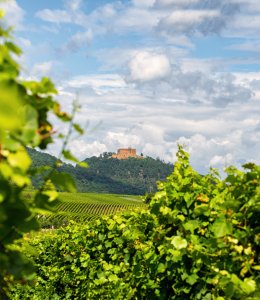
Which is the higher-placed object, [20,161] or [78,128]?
[78,128]

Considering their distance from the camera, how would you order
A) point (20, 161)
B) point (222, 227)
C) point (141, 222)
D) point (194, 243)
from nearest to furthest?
point (20, 161) < point (222, 227) < point (194, 243) < point (141, 222)

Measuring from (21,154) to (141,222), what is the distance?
5399 millimetres

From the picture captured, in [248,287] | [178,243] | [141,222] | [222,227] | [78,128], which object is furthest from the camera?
[141,222]

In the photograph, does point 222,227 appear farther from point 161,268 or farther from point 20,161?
point 20,161

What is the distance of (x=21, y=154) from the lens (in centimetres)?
179

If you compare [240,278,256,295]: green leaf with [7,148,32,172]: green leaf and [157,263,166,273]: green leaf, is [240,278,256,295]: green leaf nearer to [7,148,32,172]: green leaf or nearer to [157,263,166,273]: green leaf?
[157,263,166,273]: green leaf

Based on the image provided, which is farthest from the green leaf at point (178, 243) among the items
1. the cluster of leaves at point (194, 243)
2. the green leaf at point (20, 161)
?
the green leaf at point (20, 161)

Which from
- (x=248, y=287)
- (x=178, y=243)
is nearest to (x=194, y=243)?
(x=178, y=243)

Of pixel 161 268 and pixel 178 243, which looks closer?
pixel 178 243

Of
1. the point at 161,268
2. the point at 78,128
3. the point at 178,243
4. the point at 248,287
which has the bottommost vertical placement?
the point at 161,268

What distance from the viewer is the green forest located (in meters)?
1.97

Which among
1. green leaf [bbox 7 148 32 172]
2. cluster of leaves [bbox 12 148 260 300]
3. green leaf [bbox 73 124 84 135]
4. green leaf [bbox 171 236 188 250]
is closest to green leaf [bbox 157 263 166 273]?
cluster of leaves [bbox 12 148 260 300]

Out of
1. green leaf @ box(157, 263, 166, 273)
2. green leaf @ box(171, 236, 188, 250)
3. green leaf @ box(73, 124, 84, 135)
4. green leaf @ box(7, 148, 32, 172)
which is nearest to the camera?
green leaf @ box(7, 148, 32, 172)

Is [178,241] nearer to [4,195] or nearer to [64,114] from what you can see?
[64,114]
